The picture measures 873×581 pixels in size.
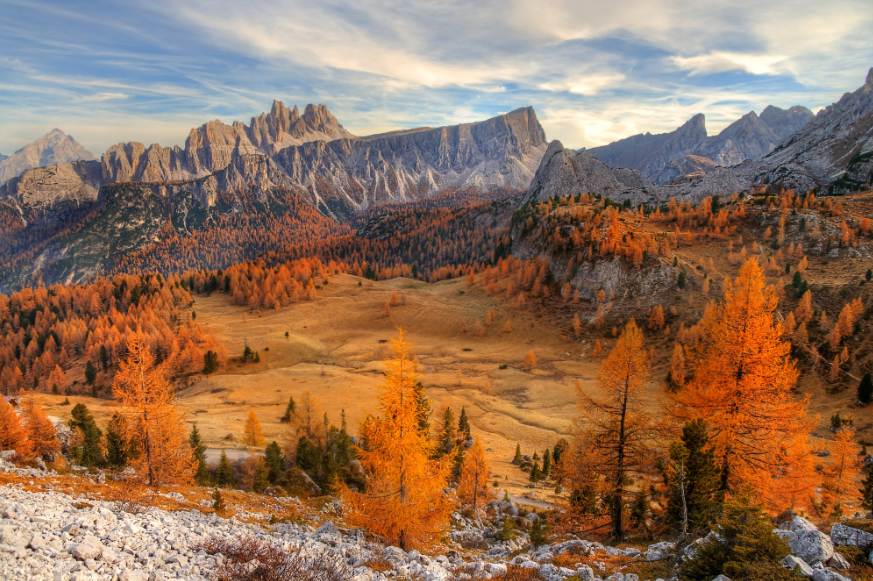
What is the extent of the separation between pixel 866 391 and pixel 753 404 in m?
60.1

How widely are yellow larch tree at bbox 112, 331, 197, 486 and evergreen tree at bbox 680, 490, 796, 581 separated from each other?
28347 millimetres

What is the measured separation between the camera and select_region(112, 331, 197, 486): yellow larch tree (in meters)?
23.8

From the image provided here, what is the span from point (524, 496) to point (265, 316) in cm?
12555

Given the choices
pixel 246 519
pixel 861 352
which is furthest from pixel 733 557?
pixel 861 352

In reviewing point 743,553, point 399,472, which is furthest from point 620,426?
point 399,472

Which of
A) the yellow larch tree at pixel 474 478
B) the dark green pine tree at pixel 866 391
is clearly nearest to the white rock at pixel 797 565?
the yellow larch tree at pixel 474 478

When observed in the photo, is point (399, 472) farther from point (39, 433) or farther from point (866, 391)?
point (866, 391)

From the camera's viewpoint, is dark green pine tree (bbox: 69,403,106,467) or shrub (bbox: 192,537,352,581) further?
dark green pine tree (bbox: 69,403,106,467)

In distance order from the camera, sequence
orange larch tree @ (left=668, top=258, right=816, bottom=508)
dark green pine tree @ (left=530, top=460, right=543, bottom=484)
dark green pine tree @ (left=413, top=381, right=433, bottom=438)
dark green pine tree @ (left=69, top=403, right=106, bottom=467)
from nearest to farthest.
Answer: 1. orange larch tree @ (left=668, top=258, right=816, bottom=508)
2. dark green pine tree @ (left=413, top=381, right=433, bottom=438)
3. dark green pine tree @ (left=69, top=403, right=106, bottom=467)
4. dark green pine tree @ (left=530, top=460, right=543, bottom=484)

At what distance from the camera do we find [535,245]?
154m

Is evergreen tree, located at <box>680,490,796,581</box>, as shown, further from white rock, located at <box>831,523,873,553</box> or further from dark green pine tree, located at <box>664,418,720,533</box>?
dark green pine tree, located at <box>664,418,720,533</box>

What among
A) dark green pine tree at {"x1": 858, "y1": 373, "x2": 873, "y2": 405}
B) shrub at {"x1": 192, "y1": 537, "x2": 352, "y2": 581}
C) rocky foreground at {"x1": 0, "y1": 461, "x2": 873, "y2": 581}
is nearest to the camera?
rocky foreground at {"x1": 0, "y1": 461, "x2": 873, "y2": 581}

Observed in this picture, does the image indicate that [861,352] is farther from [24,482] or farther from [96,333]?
[96,333]

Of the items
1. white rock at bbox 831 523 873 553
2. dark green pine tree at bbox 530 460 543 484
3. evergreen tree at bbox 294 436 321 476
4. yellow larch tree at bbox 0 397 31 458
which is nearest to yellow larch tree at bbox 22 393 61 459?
yellow larch tree at bbox 0 397 31 458
